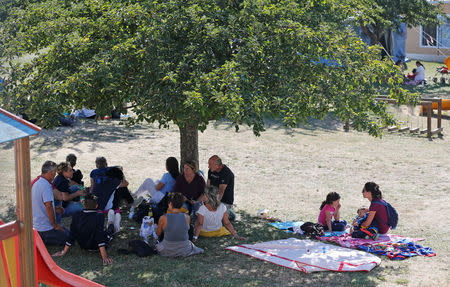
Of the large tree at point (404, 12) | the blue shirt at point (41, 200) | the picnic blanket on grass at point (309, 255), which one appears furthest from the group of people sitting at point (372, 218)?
the large tree at point (404, 12)

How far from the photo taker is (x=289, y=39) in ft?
26.3

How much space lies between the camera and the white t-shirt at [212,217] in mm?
8570

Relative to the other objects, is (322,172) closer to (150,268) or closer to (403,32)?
(150,268)

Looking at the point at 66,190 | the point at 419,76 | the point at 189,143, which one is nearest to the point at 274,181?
the point at 189,143

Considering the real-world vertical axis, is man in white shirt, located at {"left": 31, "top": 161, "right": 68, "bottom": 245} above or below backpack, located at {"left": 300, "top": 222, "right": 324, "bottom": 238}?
above

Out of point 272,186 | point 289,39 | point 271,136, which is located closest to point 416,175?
point 272,186

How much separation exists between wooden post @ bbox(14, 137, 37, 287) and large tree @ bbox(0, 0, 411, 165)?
3.01 m

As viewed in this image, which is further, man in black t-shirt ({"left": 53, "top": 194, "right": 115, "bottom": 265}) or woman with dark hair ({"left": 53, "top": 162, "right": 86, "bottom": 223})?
woman with dark hair ({"left": 53, "top": 162, "right": 86, "bottom": 223})

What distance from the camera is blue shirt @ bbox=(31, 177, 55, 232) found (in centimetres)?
789

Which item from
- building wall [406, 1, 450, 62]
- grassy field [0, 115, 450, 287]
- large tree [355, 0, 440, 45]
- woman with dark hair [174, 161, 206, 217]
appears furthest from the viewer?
building wall [406, 1, 450, 62]

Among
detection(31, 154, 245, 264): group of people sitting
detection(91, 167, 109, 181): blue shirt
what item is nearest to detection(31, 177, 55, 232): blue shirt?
detection(31, 154, 245, 264): group of people sitting

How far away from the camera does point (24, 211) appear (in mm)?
4340

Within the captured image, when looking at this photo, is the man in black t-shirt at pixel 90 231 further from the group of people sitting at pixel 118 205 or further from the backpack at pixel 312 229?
the backpack at pixel 312 229

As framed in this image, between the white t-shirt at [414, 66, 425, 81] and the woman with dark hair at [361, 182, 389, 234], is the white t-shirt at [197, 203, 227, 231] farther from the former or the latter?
A: the white t-shirt at [414, 66, 425, 81]
